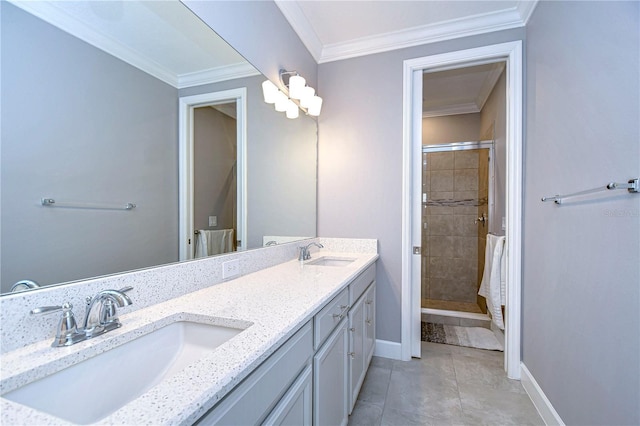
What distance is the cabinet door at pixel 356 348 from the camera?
4.96 feet

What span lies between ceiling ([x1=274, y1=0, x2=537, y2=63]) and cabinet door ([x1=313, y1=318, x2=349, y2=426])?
203 cm

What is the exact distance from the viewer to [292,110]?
6.86 ft

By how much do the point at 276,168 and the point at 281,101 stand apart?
47cm

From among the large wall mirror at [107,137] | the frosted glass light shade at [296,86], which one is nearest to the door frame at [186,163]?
the large wall mirror at [107,137]

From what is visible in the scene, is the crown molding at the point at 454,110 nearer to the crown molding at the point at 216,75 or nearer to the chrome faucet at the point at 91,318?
the crown molding at the point at 216,75

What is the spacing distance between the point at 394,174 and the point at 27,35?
205 cm

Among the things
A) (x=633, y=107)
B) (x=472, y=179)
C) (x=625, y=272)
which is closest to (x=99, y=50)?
(x=633, y=107)

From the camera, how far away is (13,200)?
670 mm

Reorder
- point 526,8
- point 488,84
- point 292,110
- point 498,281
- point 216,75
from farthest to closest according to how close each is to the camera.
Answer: point 488,84, point 498,281, point 292,110, point 526,8, point 216,75

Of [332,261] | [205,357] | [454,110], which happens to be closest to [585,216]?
[332,261]

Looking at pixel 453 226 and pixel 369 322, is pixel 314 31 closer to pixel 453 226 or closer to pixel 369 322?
pixel 369 322

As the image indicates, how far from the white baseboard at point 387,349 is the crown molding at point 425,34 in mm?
2380

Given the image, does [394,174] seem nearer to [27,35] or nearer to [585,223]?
[585,223]

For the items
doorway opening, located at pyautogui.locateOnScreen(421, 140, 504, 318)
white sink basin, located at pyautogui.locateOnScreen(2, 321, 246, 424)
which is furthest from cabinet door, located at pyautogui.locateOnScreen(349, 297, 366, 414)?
doorway opening, located at pyautogui.locateOnScreen(421, 140, 504, 318)
